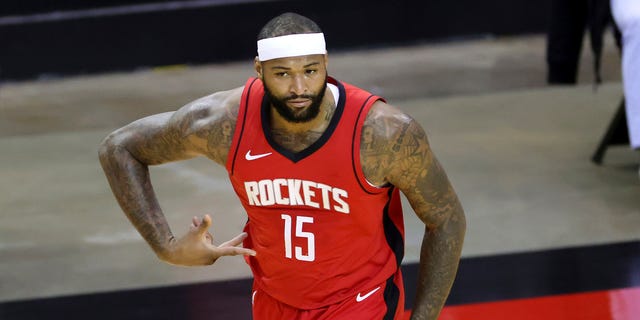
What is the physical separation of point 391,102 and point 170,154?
522cm

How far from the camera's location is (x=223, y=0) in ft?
32.2

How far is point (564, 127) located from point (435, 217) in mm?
4617

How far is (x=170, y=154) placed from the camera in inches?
113

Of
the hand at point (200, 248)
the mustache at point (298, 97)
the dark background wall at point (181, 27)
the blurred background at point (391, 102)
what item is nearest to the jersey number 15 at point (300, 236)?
the hand at point (200, 248)

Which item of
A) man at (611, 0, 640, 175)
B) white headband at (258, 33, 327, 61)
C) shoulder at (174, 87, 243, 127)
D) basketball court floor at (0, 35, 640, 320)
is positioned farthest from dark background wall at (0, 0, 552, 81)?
white headband at (258, 33, 327, 61)

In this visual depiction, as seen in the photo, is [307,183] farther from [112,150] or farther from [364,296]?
[112,150]

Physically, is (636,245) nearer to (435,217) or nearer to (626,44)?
(626,44)

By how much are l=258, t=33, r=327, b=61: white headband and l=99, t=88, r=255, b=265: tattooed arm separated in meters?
0.25

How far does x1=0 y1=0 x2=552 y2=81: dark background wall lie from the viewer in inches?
378

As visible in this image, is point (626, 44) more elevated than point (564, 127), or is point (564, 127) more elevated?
point (626, 44)

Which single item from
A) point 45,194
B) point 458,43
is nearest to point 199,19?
point 458,43

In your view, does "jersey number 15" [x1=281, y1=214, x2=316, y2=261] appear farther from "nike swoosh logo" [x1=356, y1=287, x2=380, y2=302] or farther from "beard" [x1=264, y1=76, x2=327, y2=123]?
"beard" [x1=264, y1=76, x2=327, y2=123]

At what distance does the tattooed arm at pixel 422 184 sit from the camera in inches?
101

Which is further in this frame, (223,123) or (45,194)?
(45,194)
